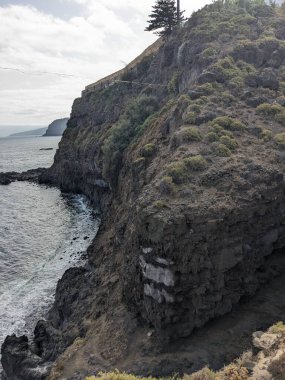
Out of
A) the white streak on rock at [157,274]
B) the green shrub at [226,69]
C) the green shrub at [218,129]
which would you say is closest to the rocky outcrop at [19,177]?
the green shrub at [226,69]

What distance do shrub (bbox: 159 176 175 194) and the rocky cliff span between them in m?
0.18

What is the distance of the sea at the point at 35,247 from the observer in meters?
41.2

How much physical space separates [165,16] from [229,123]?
4020 centimetres

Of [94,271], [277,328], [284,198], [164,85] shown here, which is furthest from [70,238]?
[277,328]

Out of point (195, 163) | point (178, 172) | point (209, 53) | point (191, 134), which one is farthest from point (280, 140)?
point (209, 53)

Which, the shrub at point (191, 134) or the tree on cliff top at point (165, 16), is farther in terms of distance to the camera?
the tree on cliff top at point (165, 16)

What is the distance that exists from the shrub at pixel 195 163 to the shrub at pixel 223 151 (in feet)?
7.06

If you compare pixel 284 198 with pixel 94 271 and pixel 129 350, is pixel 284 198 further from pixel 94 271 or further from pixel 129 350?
pixel 94 271

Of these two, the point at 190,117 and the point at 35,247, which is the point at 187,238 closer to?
the point at 190,117

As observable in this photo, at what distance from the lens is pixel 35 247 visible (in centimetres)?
5728

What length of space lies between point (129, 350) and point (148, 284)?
4.48m

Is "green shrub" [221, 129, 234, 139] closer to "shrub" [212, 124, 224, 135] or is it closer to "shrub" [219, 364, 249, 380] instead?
"shrub" [212, 124, 224, 135]

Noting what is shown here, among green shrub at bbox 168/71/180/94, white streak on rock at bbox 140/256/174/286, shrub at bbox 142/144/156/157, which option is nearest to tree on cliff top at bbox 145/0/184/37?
green shrub at bbox 168/71/180/94

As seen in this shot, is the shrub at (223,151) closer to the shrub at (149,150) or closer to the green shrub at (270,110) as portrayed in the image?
the green shrub at (270,110)
